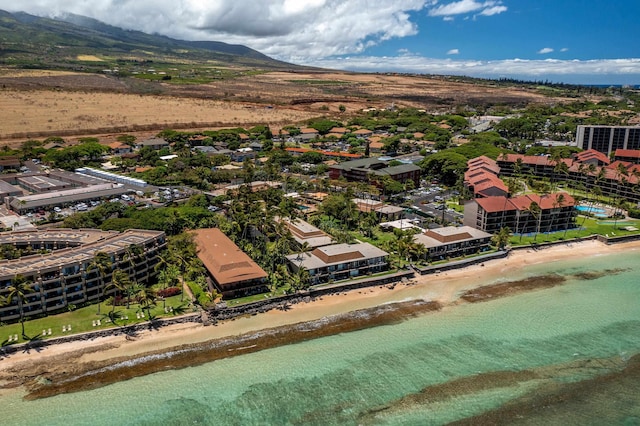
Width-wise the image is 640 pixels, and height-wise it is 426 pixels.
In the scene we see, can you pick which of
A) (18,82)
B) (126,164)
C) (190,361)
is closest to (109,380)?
(190,361)

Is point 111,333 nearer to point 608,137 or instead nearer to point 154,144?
point 154,144

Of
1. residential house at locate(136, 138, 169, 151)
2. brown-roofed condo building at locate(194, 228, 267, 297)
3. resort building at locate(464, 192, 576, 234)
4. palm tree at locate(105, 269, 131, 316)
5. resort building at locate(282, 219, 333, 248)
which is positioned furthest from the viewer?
residential house at locate(136, 138, 169, 151)

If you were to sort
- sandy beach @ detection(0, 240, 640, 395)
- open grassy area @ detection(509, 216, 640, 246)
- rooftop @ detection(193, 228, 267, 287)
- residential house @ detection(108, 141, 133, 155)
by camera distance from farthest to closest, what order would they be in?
1. residential house @ detection(108, 141, 133, 155)
2. open grassy area @ detection(509, 216, 640, 246)
3. rooftop @ detection(193, 228, 267, 287)
4. sandy beach @ detection(0, 240, 640, 395)

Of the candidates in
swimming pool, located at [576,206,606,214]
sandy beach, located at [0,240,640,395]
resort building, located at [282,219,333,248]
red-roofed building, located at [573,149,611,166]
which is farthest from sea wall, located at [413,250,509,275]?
red-roofed building, located at [573,149,611,166]

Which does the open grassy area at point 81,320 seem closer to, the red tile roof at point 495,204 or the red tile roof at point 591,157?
the red tile roof at point 495,204

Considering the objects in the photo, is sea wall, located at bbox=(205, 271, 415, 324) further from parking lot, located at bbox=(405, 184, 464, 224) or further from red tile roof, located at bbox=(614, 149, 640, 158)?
red tile roof, located at bbox=(614, 149, 640, 158)

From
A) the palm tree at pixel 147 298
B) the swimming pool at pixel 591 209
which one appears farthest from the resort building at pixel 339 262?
the swimming pool at pixel 591 209
